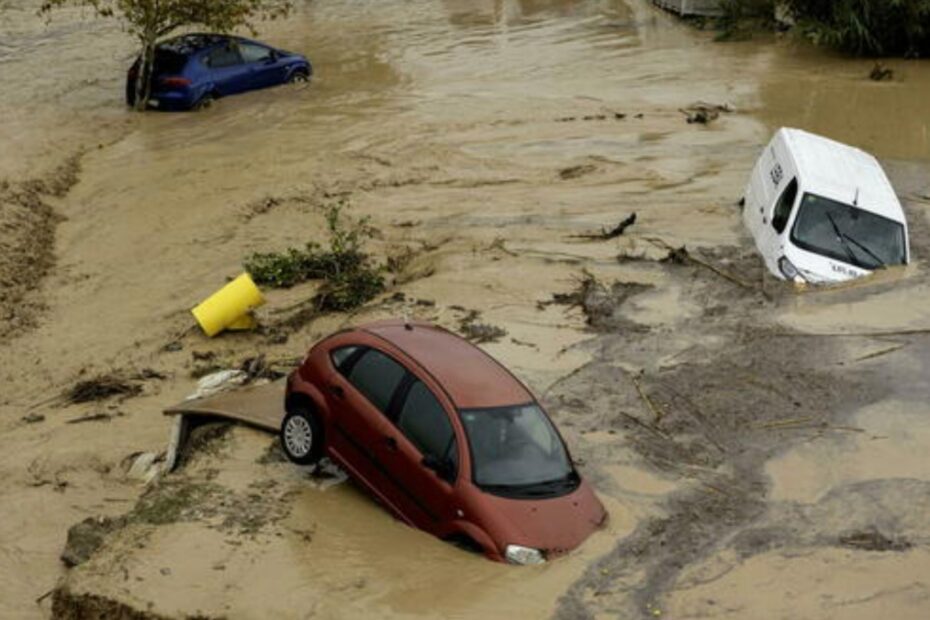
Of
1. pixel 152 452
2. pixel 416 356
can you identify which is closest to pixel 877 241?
pixel 416 356

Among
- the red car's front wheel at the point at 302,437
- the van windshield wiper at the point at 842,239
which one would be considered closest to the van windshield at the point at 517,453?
the red car's front wheel at the point at 302,437

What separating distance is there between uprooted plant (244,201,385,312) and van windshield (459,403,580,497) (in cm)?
556

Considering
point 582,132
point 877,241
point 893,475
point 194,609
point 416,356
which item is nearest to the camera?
point 194,609

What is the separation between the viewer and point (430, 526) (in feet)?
33.2

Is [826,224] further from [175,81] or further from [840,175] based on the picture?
[175,81]

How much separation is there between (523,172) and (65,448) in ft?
33.4

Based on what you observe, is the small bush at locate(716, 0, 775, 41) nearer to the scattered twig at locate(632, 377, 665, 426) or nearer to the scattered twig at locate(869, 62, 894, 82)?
the scattered twig at locate(869, 62, 894, 82)

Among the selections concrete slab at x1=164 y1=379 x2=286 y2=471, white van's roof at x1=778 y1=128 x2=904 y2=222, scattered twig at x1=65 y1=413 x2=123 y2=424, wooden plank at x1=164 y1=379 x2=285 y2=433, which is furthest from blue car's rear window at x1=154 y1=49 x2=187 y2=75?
concrete slab at x1=164 y1=379 x2=286 y2=471

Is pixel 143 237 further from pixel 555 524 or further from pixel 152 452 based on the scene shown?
pixel 555 524

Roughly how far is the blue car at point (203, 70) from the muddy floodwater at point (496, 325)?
38cm

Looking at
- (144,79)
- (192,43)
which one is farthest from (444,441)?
(192,43)

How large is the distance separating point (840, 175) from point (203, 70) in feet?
41.9

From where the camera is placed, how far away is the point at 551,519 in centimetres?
1006

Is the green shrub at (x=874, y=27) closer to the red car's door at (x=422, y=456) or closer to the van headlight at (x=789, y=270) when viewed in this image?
the van headlight at (x=789, y=270)
